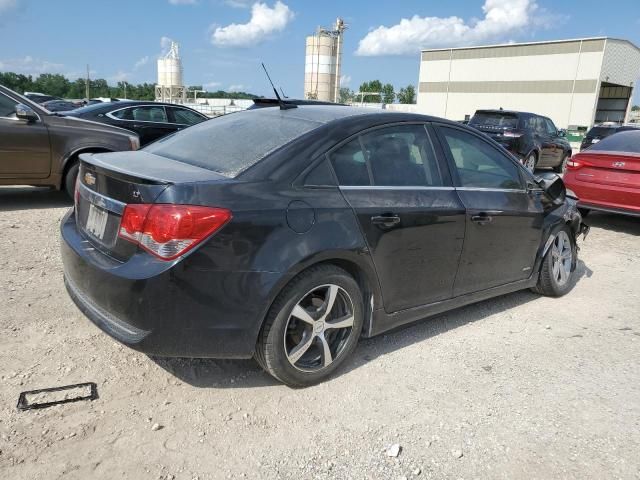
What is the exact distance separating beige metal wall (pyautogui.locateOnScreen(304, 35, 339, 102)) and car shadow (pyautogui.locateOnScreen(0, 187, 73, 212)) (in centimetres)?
7188

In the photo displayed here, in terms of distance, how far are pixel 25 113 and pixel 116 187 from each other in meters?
4.93

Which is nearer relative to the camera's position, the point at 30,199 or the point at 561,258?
the point at 561,258

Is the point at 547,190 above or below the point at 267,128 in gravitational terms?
below

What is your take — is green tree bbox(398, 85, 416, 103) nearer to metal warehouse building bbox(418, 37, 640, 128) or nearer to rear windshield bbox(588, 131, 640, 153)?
metal warehouse building bbox(418, 37, 640, 128)

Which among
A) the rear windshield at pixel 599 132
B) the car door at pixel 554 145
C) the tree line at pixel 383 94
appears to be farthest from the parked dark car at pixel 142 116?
the tree line at pixel 383 94

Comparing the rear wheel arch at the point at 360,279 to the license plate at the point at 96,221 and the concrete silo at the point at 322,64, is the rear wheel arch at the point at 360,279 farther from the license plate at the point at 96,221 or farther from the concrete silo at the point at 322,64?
the concrete silo at the point at 322,64

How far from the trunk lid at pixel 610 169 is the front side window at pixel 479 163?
3797mm

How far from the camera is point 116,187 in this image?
2.73 meters

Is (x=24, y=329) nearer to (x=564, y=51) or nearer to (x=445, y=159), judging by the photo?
(x=445, y=159)

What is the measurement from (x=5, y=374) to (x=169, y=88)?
91.7 m

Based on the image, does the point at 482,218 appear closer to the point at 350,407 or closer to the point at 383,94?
the point at 350,407

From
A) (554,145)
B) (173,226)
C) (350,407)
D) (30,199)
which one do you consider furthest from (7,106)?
(554,145)

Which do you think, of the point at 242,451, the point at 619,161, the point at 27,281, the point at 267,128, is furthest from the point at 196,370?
the point at 619,161

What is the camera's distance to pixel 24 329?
3.52 meters
